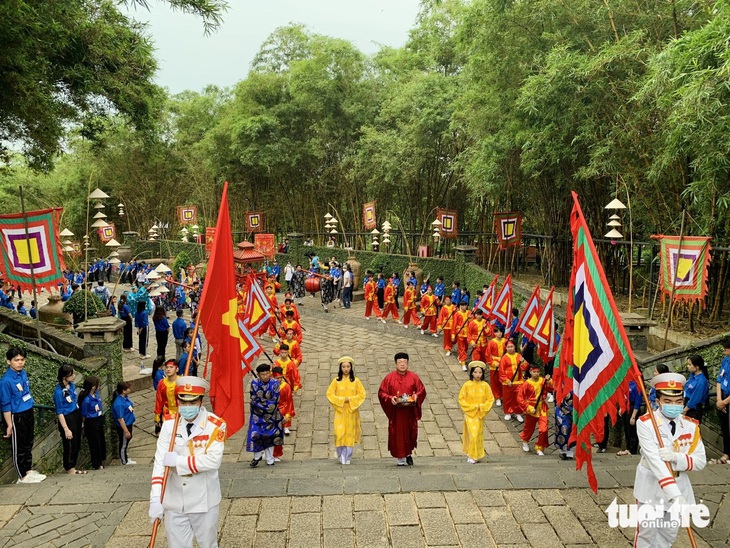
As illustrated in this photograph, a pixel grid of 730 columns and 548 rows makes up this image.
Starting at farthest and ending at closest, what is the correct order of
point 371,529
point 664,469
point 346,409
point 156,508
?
point 346,409, point 371,529, point 664,469, point 156,508

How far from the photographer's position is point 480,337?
9.99 metres

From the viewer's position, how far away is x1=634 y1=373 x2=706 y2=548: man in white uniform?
3674 millimetres

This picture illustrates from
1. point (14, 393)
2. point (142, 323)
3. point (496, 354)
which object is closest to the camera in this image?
point (14, 393)

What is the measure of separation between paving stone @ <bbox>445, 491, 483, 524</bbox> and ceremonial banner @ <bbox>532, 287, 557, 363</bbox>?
3609mm

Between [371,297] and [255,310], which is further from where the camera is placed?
[371,297]

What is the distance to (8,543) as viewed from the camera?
4.25 m

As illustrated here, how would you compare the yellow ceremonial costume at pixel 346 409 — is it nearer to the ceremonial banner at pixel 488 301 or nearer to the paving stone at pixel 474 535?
the paving stone at pixel 474 535

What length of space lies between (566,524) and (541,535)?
0.28 meters

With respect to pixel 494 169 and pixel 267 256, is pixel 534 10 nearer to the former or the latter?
pixel 494 169

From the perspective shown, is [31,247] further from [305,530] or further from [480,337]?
[480,337]

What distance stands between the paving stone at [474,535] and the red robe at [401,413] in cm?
175

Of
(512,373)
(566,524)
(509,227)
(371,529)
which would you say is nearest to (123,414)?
(371,529)

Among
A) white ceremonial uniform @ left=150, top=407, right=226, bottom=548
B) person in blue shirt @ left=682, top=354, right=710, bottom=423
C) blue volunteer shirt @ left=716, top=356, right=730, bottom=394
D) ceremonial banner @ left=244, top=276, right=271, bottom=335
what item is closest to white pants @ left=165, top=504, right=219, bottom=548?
white ceremonial uniform @ left=150, top=407, right=226, bottom=548

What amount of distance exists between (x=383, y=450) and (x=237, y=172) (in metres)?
21.7
